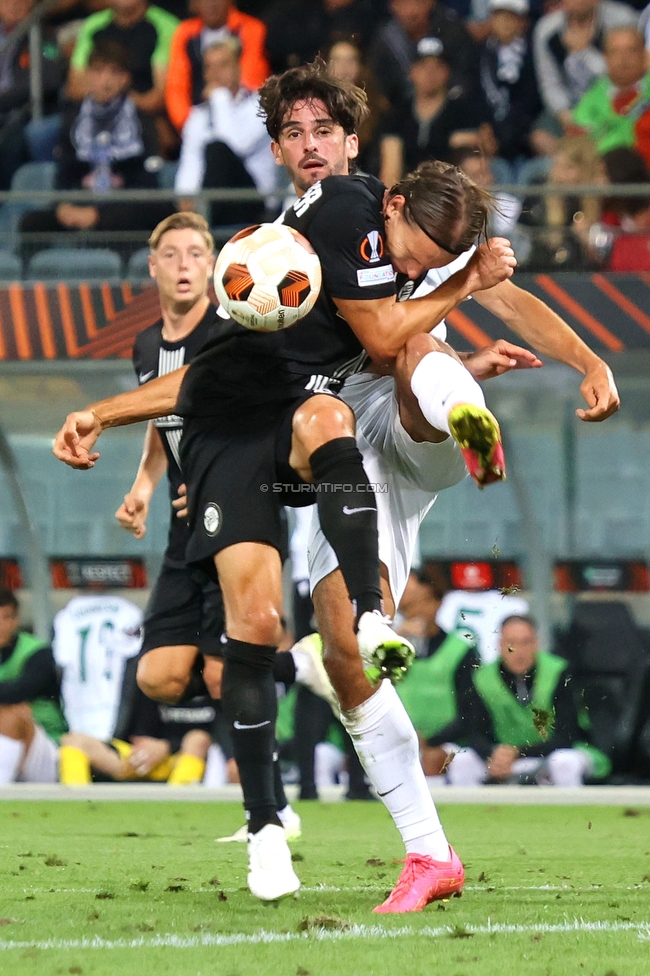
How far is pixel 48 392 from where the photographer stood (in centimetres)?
979

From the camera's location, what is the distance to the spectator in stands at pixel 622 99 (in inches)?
388

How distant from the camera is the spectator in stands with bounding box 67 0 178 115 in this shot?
445 inches

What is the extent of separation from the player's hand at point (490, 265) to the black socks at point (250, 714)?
3.64 feet

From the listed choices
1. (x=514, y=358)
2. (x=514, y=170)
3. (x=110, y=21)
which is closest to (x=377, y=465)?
(x=514, y=358)

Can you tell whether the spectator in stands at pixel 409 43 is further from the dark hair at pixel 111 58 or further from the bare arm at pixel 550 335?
the bare arm at pixel 550 335

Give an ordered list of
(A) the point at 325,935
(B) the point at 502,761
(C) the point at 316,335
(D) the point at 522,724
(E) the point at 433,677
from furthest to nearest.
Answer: (E) the point at 433,677 < (B) the point at 502,761 < (D) the point at 522,724 < (C) the point at 316,335 < (A) the point at 325,935

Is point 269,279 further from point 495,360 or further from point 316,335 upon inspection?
point 495,360

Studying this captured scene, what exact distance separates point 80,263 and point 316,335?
5914 millimetres

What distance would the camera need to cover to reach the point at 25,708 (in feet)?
30.4

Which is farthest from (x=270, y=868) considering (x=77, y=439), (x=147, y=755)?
(x=147, y=755)

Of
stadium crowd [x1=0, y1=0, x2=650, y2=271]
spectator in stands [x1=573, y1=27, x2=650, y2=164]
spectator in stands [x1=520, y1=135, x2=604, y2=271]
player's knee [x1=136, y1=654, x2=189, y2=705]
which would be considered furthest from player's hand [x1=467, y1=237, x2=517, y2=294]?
spectator in stands [x1=573, y1=27, x2=650, y2=164]

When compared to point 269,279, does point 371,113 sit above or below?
above

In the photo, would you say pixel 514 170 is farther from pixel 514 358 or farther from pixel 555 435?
pixel 514 358

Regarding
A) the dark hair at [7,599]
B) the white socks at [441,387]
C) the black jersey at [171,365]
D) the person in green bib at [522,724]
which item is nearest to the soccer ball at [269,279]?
the white socks at [441,387]
